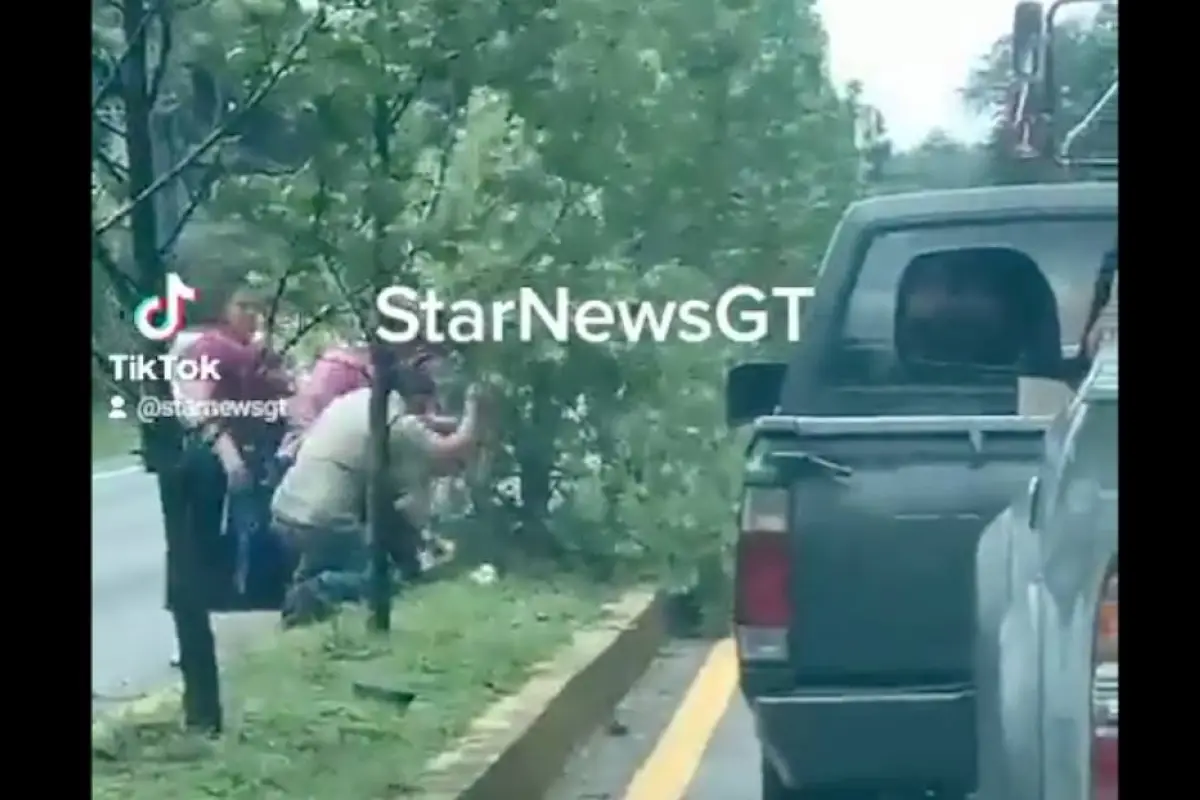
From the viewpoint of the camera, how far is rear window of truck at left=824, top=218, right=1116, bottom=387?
263 centimetres

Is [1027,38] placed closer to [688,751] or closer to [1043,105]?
[1043,105]

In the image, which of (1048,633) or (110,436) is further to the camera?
(110,436)

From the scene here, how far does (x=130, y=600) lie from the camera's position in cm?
270

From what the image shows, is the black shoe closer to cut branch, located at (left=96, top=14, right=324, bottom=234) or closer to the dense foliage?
the dense foliage

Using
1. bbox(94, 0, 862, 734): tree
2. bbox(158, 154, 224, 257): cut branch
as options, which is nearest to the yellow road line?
bbox(94, 0, 862, 734): tree

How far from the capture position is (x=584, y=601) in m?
2.71

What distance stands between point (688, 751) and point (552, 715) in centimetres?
19

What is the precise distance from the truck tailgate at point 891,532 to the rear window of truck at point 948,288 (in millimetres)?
85

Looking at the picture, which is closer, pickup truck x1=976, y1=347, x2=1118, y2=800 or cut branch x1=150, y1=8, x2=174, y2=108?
pickup truck x1=976, y1=347, x2=1118, y2=800

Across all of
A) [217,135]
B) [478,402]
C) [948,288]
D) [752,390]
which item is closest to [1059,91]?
[948,288]

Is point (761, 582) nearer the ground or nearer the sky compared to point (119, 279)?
nearer the ground

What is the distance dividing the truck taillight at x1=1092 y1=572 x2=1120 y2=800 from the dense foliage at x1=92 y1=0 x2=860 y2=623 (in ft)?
1.73
